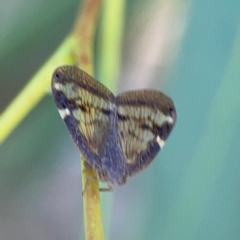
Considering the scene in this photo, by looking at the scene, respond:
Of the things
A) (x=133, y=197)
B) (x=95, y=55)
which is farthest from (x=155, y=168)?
(x=95, y=55)

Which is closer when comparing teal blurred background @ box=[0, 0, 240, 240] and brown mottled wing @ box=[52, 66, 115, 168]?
brown mottled wing @ box=[52, 66, 115, 168]

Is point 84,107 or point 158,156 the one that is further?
point 158,156

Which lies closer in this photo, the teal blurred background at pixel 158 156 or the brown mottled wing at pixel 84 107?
the brown mottled wing at pixel 84 107
